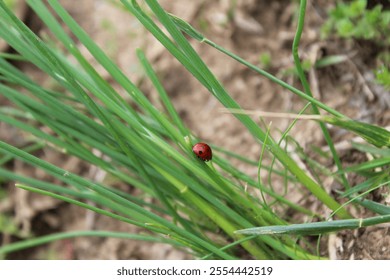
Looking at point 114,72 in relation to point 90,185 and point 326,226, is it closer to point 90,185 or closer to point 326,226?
point 90,185

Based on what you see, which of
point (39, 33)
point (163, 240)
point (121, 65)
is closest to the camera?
point (163, 240)

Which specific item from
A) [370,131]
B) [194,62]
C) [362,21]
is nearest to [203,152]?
[194,62]

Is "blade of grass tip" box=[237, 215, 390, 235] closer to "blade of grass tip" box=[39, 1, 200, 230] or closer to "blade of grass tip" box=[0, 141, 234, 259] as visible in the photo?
"blade of grass tip" box=[0, 141, 234, 259]

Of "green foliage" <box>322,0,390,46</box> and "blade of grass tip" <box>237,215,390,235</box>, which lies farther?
"green foliage" <box>322,0,390,46</box>

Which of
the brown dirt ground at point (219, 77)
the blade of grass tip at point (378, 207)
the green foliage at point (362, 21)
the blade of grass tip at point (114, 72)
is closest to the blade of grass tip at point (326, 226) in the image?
the blade of grass tip at point (378, 207)

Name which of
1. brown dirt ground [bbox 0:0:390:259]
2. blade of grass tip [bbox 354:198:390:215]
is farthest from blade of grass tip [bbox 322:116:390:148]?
brown dirt ground [bbox 0:0:390:259]

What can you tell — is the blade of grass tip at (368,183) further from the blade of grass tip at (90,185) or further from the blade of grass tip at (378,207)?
the blade of grass tip at (90,185)
